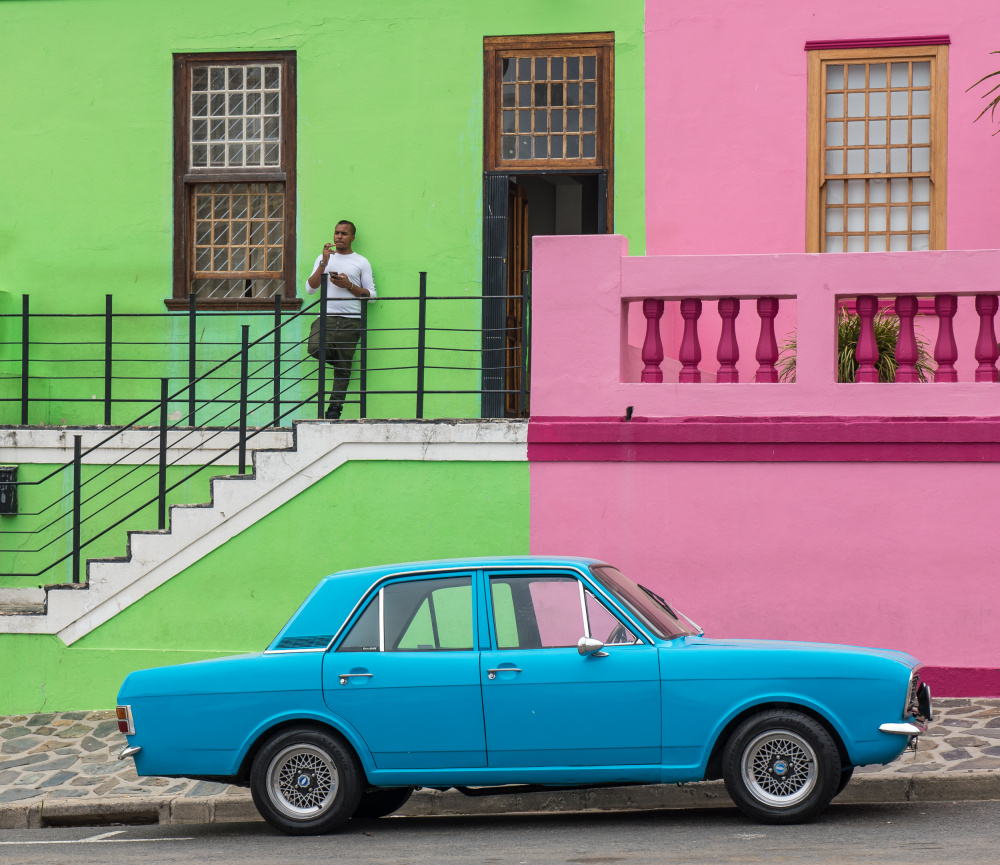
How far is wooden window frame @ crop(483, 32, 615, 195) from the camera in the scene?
13.3 m

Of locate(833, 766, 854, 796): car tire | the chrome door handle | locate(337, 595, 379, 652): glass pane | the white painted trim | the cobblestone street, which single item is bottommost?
the cobblestone street

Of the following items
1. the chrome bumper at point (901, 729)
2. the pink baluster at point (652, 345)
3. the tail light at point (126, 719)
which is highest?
the pink baluster at point (652, 345)

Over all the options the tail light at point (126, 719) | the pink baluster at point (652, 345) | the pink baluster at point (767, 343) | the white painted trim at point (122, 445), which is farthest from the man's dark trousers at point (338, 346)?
the tail light at point (126, 719)

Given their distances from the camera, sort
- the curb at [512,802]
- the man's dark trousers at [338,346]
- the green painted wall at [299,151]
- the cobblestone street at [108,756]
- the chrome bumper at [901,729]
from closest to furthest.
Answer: the chrome bumper at [901,729] → the curb at [512,802] → the cobblestone street at [108,756] → the man's dark trousers at [338,346] → the green painted wall at [299,151]

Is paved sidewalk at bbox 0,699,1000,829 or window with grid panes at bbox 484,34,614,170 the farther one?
window with grid panes at bbox 484,34,614,170

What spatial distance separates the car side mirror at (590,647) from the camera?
739cm

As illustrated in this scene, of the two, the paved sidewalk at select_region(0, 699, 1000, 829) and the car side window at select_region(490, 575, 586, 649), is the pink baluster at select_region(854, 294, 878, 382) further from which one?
the car side window at select_region(490, 575, 586, 649)

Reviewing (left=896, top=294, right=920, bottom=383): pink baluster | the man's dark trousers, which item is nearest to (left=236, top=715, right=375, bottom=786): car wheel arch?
the man's dark trousers

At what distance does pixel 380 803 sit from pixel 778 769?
2.33 m

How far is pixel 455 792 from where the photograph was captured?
8.61 metres

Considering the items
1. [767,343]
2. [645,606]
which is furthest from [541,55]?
[645,606]

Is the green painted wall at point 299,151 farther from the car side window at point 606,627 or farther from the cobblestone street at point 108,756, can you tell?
the car side window at point 606,627

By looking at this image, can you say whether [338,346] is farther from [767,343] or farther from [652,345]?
[767,343]

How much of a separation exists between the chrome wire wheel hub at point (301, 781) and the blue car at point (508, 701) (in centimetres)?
1
